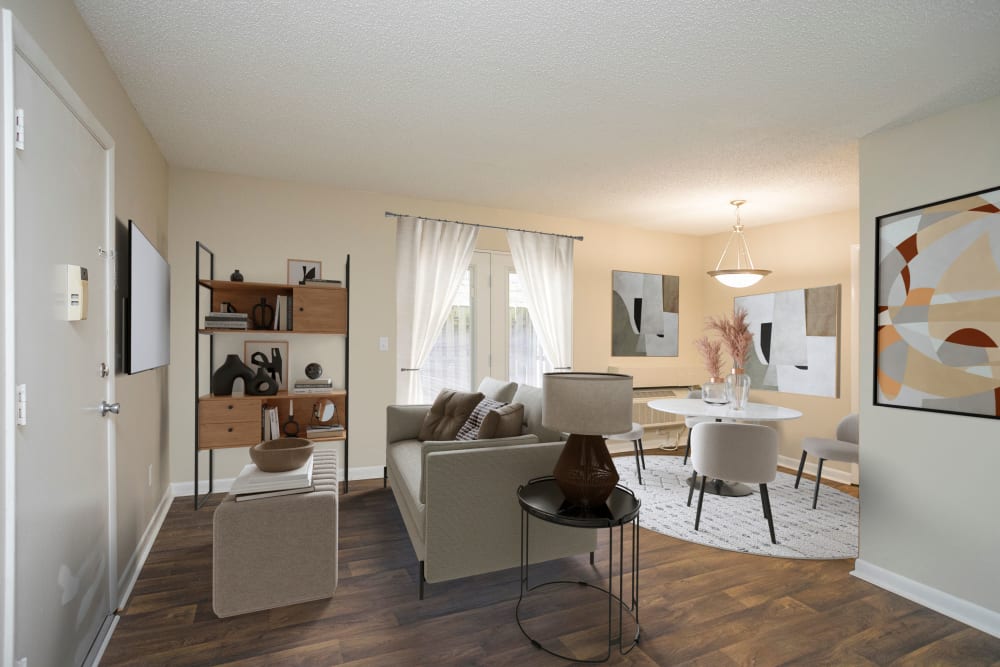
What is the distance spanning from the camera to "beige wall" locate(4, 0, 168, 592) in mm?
1736

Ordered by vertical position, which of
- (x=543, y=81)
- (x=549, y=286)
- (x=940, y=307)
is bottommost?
(x=940, y=307)

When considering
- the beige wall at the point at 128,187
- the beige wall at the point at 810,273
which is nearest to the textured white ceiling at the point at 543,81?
the beige wall at the point at 128,187

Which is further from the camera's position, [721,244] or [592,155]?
[721,244]

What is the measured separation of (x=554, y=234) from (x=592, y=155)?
1712 mm

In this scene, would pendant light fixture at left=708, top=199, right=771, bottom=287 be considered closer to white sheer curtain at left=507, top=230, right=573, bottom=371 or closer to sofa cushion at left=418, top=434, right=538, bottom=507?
white sheer curtain at left=507, top=230, right=573, bottom=371

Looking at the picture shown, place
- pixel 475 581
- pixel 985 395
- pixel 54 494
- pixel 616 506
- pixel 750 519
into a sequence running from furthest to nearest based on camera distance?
pixel 750 519 → pixel 475 581 → pixel 985 395 → pixel 616 506 → pixel 54 494

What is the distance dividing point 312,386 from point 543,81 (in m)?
2.82

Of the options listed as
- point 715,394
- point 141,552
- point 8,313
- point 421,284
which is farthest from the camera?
point 421,284

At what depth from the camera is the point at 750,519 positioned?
3.42 meters

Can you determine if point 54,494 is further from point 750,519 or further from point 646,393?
point 646,393

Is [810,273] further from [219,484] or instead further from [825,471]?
[219,484]

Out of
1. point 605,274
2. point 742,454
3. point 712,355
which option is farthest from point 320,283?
point 712,355

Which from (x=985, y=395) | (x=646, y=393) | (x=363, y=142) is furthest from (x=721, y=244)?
(x=363, y=142)

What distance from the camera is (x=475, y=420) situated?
10.4 ft
